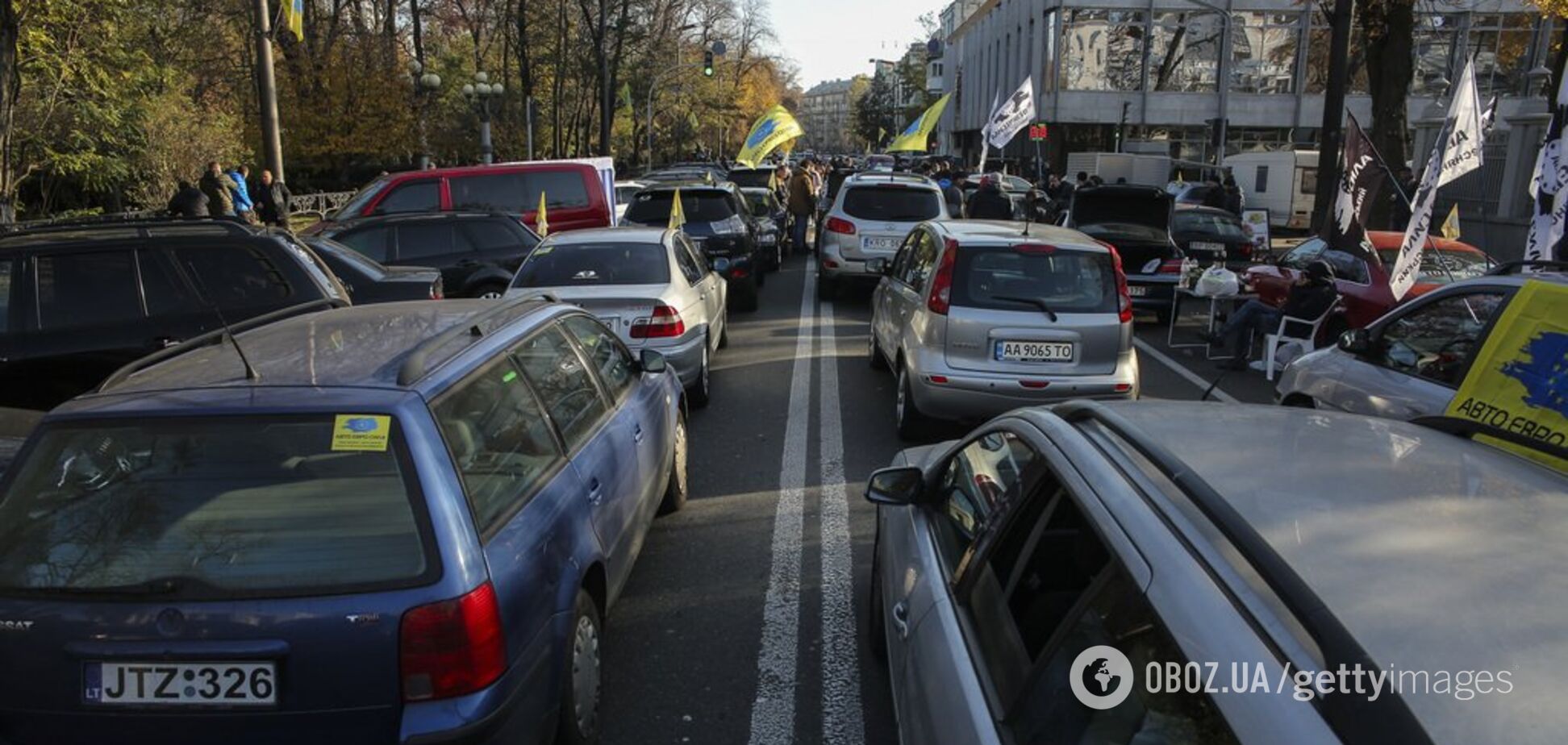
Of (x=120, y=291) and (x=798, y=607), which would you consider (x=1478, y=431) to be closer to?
(x=798, y=607)

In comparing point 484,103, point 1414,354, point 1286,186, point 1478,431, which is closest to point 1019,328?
point 1414,354

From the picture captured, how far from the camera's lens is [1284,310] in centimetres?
1012

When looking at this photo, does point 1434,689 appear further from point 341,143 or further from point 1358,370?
point 341,143

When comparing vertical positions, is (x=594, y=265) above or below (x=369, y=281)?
above

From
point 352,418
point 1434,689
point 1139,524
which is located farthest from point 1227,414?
point 352,418

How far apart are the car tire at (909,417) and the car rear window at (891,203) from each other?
23.1ft

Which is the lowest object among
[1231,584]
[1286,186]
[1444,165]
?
[1231,584]

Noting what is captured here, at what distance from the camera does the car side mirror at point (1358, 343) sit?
20.0 ft

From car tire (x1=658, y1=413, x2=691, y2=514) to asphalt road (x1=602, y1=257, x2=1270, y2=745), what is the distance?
0.34ft

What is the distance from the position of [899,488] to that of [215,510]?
2.12 meters

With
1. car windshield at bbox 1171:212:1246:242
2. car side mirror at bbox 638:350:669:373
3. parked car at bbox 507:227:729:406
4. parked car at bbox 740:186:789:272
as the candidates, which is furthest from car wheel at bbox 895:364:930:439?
car windshield at bbox 1171:212:1246:242

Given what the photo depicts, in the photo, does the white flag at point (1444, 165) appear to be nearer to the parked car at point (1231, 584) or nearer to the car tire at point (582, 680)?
the parked car at point (1231, 584)

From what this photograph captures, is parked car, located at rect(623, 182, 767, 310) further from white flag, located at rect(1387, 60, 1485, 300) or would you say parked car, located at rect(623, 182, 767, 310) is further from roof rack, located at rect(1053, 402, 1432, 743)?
roof rack, located at rect(1053, 402, 1432, 743)

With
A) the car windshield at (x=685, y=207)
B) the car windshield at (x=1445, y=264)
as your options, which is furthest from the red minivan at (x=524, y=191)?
the car windshield at (x=1445, y=264)
